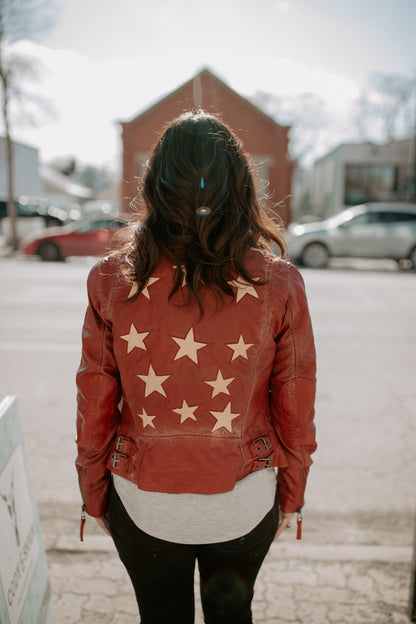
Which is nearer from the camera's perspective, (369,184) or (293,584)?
(293,584)

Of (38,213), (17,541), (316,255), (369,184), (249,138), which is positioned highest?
(249,138)

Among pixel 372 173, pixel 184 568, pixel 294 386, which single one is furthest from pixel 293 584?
pixel 372 173

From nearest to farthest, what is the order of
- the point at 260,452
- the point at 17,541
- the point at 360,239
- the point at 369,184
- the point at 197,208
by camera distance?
the point at 197,208
the point at 260,452
the point at 17,541
the point at 360,239
the point at 369,184

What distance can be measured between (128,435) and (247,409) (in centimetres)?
34

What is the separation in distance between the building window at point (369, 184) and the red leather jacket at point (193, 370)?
30.5m

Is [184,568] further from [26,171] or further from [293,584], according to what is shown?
[26,171]

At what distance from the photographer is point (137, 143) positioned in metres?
21.9

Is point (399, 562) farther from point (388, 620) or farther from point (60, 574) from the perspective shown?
point (60, 574)

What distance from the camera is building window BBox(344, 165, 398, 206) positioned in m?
29.8

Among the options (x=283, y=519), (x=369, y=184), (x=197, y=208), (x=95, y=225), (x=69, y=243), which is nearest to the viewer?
(x=197, y=208)

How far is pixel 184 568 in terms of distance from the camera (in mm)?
1419

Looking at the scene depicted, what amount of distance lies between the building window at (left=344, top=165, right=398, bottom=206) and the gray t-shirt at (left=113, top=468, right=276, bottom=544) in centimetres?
3061

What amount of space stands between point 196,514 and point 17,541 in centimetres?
82

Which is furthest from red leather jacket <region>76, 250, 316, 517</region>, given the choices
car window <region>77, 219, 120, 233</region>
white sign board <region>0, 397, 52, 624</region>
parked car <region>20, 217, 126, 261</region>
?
car window <region>77, 219, 120, 233</region>
